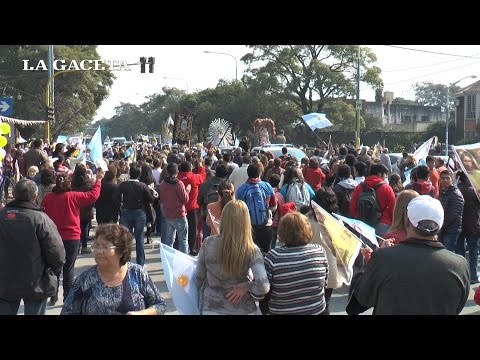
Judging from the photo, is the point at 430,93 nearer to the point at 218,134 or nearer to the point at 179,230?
the point at 218,134

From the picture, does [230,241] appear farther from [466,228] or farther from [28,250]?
[466,228]

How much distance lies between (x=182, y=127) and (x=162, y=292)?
16.1 metres

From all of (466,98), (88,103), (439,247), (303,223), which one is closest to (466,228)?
(303,223)

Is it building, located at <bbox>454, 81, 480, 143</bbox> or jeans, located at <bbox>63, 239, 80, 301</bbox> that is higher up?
building, located at <bbox>454, 81, 480, 143</bbox>

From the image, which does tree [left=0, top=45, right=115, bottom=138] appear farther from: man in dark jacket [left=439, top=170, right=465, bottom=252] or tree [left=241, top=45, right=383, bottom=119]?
man in dark jacket [left=439, top=170, right=465, bottom=252]

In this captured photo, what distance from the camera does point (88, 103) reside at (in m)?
53.1

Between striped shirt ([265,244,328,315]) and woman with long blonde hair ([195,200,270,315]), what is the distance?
0.10 m

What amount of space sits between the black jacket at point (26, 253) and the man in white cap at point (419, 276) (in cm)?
298

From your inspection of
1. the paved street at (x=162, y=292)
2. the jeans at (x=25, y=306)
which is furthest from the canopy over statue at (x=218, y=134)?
the jeans at (x=25, y=306)

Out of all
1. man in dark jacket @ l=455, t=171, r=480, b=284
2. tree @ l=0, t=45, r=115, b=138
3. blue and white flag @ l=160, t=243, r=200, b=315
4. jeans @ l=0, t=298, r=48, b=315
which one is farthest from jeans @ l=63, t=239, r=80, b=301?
tree @ l=0, t=45, r=115, b=138

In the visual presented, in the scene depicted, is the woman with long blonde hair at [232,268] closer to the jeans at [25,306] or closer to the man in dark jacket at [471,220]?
the jeans at [25,306]

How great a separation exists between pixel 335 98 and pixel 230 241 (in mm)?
52009

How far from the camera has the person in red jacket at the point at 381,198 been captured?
8.66 meters

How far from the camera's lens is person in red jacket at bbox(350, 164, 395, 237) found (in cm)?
866
